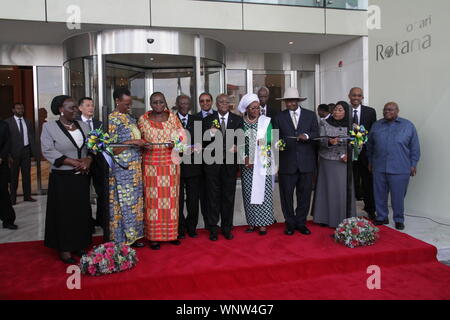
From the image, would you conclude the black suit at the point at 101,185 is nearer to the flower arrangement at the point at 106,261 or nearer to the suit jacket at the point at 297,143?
the flower arrangement at the point at 106,261

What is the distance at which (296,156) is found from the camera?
15.7 ft

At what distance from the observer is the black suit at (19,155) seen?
24.1 ft

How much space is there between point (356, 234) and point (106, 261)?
255cm

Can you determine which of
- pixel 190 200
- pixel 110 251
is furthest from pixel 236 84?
pixel 110 251

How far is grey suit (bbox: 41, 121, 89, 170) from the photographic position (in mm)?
3795

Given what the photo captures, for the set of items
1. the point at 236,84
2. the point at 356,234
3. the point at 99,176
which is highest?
the point at 236,84

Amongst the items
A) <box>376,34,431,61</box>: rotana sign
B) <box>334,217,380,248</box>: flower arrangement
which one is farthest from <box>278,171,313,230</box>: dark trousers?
<box>376,34,431,61</box>: rotana sign

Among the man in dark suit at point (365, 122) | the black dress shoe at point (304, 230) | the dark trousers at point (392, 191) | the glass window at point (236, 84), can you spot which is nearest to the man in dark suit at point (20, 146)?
the glass window at point (236, 84)

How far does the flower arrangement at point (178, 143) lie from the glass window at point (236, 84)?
515cm

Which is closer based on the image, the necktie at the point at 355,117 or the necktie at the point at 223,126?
the necktie at the point at 223,126

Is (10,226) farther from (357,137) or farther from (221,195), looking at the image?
(357,137)

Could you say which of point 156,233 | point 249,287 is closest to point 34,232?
point 156,233

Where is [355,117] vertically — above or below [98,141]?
above

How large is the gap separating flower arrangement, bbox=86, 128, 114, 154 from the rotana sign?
15.3ft
